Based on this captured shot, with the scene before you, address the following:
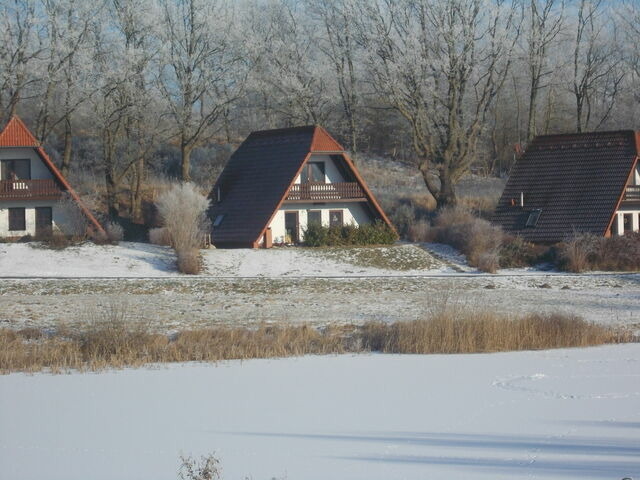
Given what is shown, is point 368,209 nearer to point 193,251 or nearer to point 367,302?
point 193,251

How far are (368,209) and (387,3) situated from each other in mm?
13393

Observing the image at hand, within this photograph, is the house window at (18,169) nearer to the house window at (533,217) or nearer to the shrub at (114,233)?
the shrub at (114,233)

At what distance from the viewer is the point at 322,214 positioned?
1996 inches

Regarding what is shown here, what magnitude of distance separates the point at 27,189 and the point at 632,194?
2769 centimetres

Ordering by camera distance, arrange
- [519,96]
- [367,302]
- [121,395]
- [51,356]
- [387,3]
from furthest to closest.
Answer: [519,96], [387,3], [367,302], [51,356], [121,395]

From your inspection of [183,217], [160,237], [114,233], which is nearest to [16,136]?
[114,233]

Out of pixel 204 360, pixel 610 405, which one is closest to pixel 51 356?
pixel 204 360

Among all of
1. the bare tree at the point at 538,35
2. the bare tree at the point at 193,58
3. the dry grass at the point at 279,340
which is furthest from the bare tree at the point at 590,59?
the dry grass at the point at 279,340

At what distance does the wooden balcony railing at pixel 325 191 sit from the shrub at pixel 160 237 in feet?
20.3

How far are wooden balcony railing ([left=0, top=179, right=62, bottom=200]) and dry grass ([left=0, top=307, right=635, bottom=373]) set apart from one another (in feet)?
75.5

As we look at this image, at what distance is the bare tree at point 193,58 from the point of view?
187 ft

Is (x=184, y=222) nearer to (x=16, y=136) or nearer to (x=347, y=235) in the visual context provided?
(x=347, y=235)


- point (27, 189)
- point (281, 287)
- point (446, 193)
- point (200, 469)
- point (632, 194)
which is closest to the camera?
point (200, 469)

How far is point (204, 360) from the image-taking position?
21.6 meters
